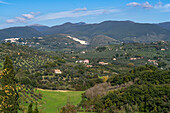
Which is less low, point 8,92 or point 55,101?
point 8,92

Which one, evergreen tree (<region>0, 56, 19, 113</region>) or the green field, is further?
the green field

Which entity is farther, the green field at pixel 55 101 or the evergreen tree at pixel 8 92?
the green field at pixel 55 101

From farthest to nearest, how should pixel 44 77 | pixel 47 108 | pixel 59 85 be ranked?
pixel 44 77 → pixel 59 85 → pixel 47 108

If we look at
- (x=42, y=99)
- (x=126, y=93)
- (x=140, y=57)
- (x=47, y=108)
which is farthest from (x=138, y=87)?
(x=140, y=57)

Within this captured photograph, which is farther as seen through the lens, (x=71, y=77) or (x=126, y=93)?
(x=71, y=77)

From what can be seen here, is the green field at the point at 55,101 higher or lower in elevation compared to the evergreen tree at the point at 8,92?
lower

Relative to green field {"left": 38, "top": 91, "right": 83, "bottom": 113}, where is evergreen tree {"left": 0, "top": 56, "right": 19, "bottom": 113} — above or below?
above

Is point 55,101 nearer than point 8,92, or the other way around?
point 8,92

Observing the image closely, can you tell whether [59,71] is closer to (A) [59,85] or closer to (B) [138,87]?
(A) [59,85]
